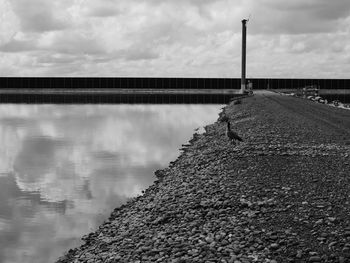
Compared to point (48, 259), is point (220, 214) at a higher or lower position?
higher

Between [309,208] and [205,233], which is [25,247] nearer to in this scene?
[205,233]

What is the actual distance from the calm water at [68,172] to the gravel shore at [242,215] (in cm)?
105

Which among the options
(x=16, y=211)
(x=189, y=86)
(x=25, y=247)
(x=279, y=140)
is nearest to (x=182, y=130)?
(x=279, y=140)

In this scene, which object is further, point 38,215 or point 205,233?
point 38,215

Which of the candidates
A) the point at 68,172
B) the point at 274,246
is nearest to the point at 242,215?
the point at 274,246

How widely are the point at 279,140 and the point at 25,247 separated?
455 inches

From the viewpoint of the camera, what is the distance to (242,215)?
1048 cm

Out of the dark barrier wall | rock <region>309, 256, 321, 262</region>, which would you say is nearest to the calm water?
rock <region>309, 256, 321, 262</region>

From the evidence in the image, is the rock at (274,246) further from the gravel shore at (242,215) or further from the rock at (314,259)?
the rock at (314,259)

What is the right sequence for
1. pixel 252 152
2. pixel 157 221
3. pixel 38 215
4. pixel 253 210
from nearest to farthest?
pixel 253 210 < pixel 157 221 < pixel 38 215 < pixel 252 152

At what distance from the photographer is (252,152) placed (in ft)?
58.0

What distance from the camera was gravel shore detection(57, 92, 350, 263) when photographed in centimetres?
859

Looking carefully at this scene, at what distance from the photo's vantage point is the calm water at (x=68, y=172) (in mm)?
12875

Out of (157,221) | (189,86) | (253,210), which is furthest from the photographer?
(189,86)
